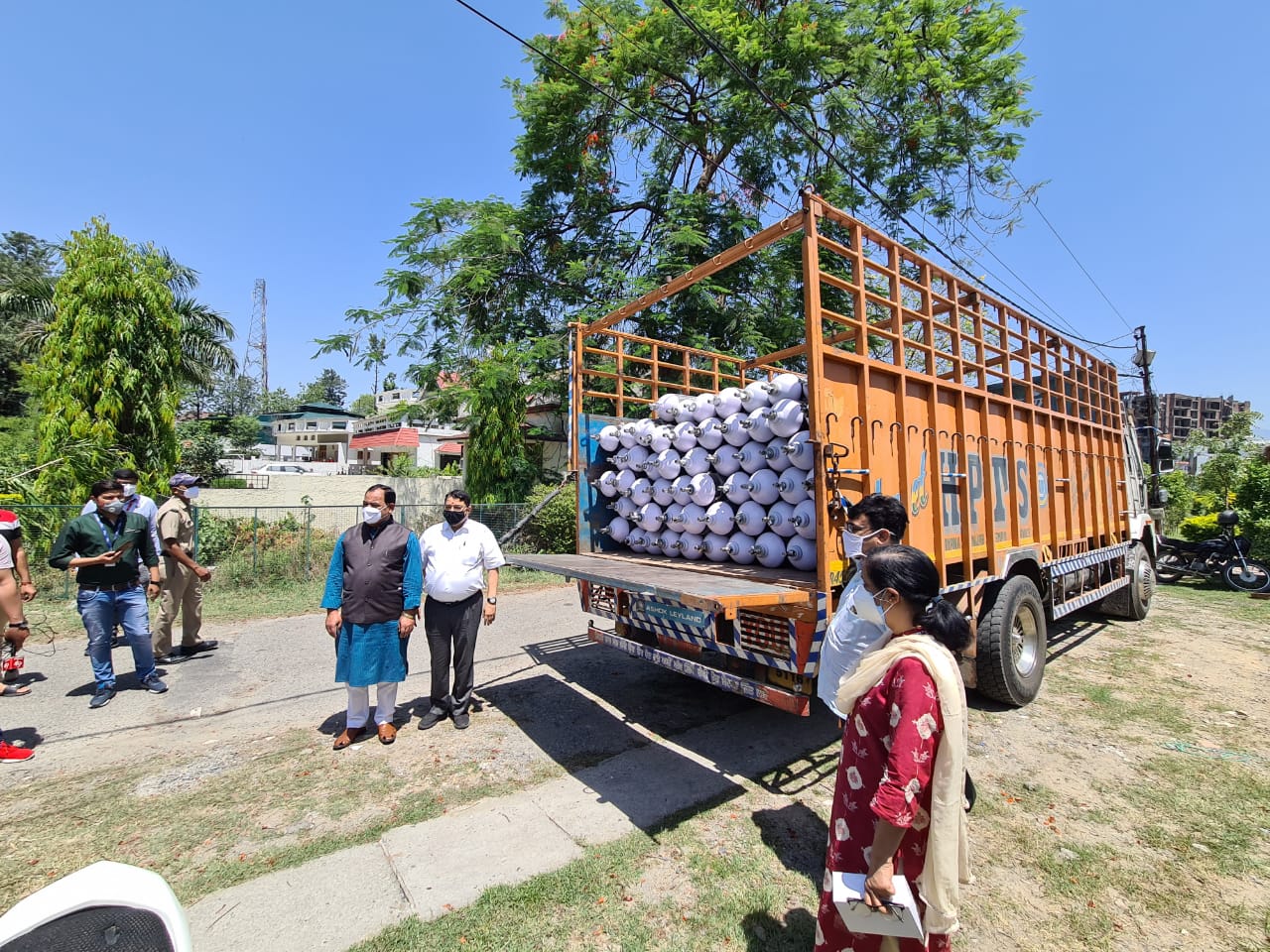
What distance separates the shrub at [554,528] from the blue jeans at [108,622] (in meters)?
7.53

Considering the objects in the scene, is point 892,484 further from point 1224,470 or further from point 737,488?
point 1224,470

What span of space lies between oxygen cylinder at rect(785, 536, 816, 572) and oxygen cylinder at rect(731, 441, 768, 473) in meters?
0.52

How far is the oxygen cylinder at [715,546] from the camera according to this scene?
14.0ft

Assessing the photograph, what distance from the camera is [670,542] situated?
15.4 ft

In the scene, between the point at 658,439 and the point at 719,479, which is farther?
the point at 658,439

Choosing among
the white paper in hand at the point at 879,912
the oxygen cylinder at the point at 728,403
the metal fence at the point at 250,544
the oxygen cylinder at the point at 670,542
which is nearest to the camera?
the white paper in hand at the point at 879,912

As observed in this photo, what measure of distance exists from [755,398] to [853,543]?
123 cm

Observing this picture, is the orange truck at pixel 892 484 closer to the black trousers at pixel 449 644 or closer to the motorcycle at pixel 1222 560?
the black trousers at pixel 449 644

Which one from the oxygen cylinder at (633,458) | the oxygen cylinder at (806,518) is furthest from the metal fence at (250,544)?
the oxygen cylinder at (806,518)

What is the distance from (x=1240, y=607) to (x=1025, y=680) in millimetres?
7146

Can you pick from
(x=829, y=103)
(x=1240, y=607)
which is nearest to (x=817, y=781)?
(x=1240, y=607)

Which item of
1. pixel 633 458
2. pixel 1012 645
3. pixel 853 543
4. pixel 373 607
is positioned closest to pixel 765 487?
pixel 853 543

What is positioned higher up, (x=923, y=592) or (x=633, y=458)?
(x=633, y=458)

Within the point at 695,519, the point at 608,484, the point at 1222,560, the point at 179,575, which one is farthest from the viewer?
the point at 1222,560
